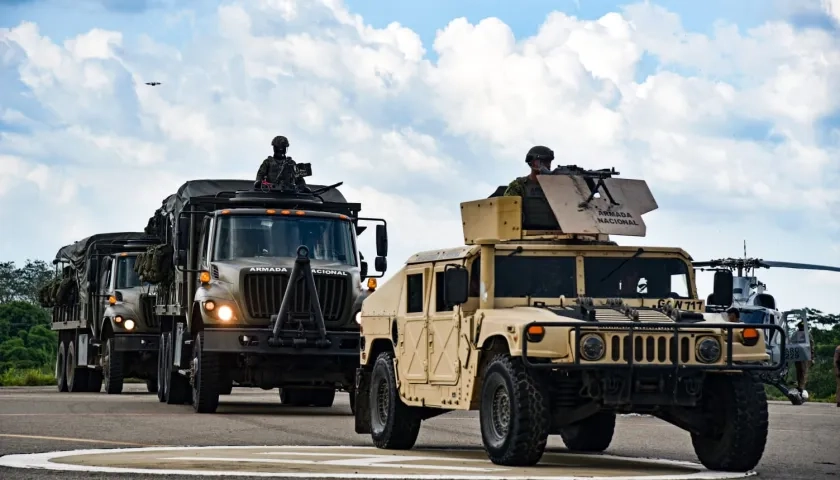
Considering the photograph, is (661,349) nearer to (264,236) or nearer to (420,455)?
(420,455)

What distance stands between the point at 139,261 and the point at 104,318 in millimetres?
3090

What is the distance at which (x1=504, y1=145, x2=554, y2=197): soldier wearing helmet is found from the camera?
15242mm

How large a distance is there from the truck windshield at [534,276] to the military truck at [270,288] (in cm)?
857

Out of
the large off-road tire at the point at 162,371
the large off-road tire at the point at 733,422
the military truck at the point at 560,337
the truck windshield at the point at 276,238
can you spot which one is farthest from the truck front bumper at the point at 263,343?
the large off-road tire at the point at 733,422

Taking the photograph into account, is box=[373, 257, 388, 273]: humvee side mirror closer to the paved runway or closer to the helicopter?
the paved runway

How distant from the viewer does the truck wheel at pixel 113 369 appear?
31188 millimetres

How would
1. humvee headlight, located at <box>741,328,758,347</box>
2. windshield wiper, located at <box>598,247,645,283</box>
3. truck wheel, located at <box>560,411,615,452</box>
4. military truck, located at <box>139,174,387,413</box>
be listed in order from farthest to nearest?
military truck, located at <box>139,174,387,413</box>
truck wheel, located at <box>560,411,615,452</box>
windshield wiper, located at <box>598,247,645,283</box>
humvee headlight, located at <box>741,328,758,347</box>

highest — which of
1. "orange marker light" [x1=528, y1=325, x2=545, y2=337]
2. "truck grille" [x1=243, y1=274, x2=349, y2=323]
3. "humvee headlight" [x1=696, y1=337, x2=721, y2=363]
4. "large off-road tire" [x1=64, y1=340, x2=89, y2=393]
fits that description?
"truck grille" [x1=243, y1=274, x2=349, y2=323]

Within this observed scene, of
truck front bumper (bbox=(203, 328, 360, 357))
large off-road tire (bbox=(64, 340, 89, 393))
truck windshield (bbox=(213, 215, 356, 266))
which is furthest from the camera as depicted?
large off-road tire (bbox=(64, 340, 89, 393))

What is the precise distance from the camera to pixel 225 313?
2267cm

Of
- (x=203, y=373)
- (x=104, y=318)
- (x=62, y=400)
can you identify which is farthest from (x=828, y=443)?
(x=104, y=318)

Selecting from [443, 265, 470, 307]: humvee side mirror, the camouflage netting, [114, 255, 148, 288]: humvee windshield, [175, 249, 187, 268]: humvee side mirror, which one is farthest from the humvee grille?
[114, 255, 148, 288]: humvee windshield

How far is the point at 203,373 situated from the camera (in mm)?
22719

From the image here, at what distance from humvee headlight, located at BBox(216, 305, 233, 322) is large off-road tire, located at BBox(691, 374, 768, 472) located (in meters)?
10.2
